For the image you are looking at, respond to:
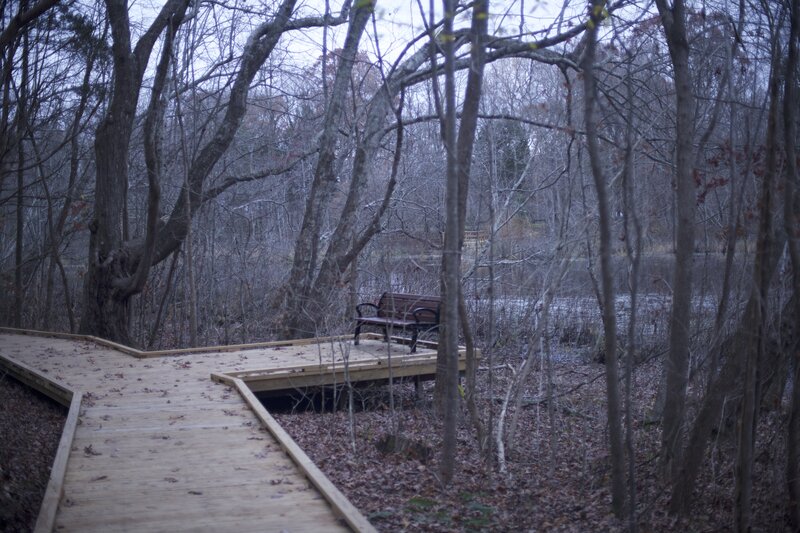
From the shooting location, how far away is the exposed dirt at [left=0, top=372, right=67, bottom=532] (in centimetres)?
480

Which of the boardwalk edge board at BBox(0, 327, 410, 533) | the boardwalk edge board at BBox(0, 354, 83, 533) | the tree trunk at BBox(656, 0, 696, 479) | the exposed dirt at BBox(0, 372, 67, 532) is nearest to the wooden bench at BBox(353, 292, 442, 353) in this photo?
the boardwalk edge board at BBox(0, 327, 410, 533)

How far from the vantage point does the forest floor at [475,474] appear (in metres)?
5.20

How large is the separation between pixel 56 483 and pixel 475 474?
11.4 ft

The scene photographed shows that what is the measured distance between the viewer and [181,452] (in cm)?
570

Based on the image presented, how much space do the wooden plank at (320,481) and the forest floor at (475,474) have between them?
1.93 ft

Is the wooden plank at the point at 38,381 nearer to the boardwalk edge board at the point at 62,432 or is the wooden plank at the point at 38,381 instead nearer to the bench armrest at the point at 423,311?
the boardwalk edge board at the point at 62,432

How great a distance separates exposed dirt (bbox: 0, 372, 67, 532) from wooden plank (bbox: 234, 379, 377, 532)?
1.68 metres

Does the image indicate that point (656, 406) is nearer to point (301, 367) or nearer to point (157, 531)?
point (301, 367)

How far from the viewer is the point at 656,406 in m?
8.19

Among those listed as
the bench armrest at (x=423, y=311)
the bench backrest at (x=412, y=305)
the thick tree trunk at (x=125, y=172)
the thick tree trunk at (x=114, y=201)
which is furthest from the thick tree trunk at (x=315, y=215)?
the thick tree trunk at (x=114, y=201)

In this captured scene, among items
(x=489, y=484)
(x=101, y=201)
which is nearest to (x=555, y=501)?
(x=489, y=484)

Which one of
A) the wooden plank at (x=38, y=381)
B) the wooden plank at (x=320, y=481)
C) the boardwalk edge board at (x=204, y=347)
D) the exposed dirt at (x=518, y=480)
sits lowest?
the exposed dirt at (x=518, y=480)

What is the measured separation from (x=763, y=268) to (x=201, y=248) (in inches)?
462

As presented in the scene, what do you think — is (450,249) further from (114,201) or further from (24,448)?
(114,201)
